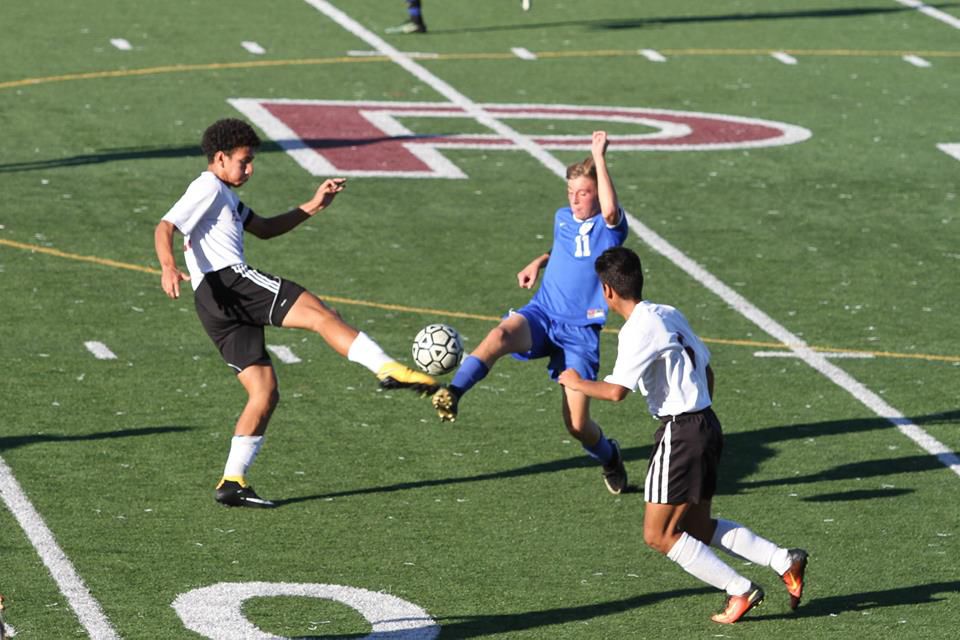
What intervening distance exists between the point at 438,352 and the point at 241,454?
131 centimetres

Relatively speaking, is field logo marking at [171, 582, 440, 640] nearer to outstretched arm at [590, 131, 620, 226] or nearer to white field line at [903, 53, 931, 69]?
outstretched arm at [590, 131, 620, 226]

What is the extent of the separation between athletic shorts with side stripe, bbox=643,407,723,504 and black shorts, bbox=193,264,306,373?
9.13ft

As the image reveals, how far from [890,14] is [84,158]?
14322mm

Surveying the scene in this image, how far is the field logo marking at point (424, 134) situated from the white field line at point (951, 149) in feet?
5.09

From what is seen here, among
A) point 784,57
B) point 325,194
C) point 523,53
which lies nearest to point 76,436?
point 325,194

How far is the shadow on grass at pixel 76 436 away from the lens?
1319 cm

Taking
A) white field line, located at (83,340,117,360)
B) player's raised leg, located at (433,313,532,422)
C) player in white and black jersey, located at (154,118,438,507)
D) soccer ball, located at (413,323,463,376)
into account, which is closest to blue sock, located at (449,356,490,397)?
player's raised leg, located at (433,313,532,422)

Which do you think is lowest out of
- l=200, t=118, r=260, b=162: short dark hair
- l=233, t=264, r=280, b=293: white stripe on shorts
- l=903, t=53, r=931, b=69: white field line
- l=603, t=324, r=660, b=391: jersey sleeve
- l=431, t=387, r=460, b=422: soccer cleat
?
l=903, t=53, r=931, b=69: white field line

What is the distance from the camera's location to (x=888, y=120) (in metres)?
24.6

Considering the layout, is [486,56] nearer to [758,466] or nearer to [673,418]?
[758,466]

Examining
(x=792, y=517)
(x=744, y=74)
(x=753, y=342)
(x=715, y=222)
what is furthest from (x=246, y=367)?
(x=744, y=74)

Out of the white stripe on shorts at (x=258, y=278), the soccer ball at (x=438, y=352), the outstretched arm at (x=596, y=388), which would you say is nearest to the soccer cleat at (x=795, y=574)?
the outstretched arm at (x=596, y=388)

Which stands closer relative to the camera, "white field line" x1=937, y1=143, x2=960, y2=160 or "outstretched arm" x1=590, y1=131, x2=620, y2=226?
"outstretched arm" x1=590, y1=131, x2=620, y2=226

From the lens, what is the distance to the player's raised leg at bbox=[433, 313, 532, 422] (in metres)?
11.3
